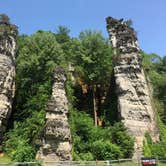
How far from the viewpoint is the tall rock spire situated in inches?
1464

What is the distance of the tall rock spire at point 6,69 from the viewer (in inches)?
1464

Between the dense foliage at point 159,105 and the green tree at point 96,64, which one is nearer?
the dense foliage at point 159,105

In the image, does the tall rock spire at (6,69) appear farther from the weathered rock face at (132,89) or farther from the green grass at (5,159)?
the weathered rock face at (132,89)

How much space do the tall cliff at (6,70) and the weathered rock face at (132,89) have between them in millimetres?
13316

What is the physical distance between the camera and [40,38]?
4344 centimetres

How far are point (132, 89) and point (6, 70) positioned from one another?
51.5ft

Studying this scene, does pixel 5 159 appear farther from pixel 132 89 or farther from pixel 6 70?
pixel 132 89

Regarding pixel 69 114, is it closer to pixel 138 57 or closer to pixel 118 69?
pixel 118 69

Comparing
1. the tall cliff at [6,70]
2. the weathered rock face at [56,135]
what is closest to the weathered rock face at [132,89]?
the weathered rock face at [56,135]

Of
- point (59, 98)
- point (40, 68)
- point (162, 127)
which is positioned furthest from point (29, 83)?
point (162, 127)

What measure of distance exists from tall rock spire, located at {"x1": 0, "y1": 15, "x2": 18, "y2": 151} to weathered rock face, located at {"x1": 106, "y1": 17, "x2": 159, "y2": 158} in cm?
1332

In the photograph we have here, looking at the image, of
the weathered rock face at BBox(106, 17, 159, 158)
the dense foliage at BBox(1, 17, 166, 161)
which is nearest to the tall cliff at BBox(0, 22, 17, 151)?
the dense foliage at BBox(1, 17, 166, 161)

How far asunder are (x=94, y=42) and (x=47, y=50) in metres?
7.58

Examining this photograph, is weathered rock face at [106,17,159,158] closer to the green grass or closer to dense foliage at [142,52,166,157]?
dense foliage at [142,52,166,157]
